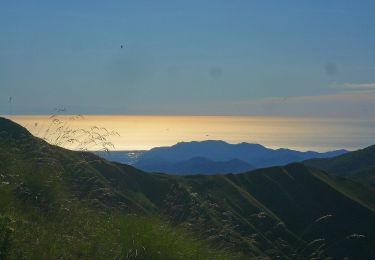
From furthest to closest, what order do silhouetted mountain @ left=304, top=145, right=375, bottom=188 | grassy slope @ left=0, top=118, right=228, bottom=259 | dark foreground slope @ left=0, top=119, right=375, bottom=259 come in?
silhouetted mountain @ left=304, top=145, right=375, bottom=188, dark foreground slope @ left=0, top=119, right=375, bottom=259, grassy slope @ left=0, top=118, right=228, bottom=259

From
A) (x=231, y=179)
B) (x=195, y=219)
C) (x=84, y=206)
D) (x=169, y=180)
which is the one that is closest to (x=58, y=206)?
(x=84, y=206)

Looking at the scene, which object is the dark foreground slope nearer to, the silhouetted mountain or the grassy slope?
the grassy slope

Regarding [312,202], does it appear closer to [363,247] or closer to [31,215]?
[363,247]

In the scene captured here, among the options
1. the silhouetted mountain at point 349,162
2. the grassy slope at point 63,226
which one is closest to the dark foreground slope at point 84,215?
the grassy slope at point 63,226

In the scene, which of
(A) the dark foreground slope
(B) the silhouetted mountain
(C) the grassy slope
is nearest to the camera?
(C) the grassy slope

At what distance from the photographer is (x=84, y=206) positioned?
994cm

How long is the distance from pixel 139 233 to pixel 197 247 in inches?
36.8

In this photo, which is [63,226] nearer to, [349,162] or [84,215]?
[84,215]

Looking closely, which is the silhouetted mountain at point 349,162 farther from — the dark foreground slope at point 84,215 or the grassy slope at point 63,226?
the grassy slope at point 63,226

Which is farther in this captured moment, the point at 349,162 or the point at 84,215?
the point at 349,162

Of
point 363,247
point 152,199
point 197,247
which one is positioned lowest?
point 363,247

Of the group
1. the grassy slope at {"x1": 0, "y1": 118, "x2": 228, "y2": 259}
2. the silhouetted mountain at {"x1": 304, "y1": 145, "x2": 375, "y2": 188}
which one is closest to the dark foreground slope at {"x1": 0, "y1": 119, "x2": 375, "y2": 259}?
the grassy slope at {"x1": 0, "y1": 118, "x2": 228, "y2": 259}

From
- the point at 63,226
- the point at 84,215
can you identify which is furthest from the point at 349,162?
the point at 63,226

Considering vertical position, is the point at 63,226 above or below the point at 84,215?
below
